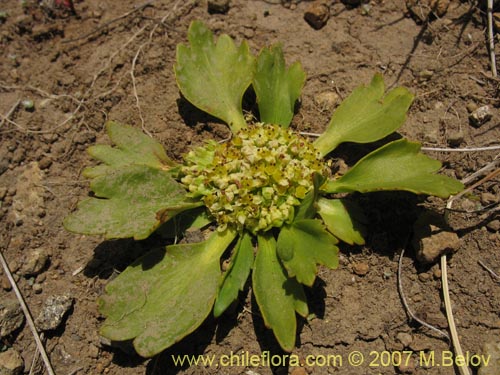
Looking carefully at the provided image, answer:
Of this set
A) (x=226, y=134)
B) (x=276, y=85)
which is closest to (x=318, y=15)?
(x=276, y=85)

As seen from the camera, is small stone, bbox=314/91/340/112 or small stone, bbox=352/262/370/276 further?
small stone, bbox=314/91/340/112

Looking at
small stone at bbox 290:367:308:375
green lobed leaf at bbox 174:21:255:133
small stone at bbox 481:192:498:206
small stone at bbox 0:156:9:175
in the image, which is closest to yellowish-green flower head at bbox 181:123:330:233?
green lobed leaf at bbox 174:21:255:133

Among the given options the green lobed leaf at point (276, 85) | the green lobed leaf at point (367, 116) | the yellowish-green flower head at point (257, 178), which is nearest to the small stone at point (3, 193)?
the yellowish-green flower head at point (257, 178)

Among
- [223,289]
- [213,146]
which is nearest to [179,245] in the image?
[223,289]

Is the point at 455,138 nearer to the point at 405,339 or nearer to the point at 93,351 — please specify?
the point at 405,339

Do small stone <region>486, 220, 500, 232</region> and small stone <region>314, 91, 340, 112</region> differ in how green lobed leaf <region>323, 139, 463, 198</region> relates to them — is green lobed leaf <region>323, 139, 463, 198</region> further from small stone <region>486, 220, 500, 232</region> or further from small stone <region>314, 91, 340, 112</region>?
small stone <region>314, 91, 340, 112</region>

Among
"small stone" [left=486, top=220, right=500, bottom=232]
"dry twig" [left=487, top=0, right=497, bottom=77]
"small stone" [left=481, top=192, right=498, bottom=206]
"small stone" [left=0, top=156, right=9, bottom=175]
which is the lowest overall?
"small stone" [left=0, top=156, right=9, bottom=175]

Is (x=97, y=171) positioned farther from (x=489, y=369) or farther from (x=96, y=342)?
(x=489, y=369)
